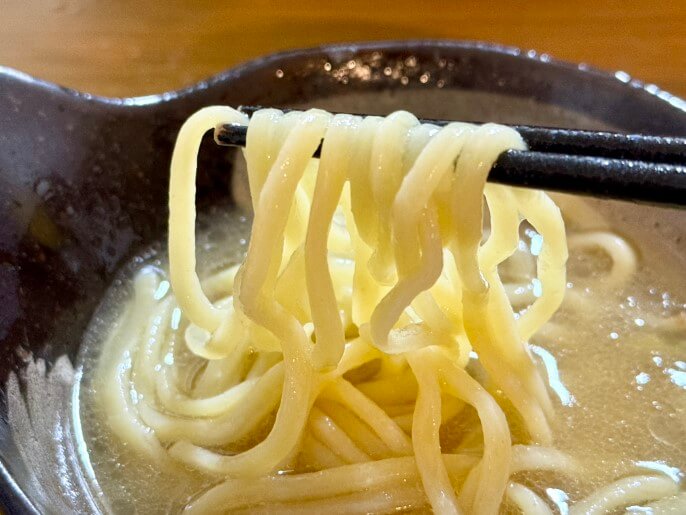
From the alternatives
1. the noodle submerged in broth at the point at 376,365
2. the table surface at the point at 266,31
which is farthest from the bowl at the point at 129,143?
the table surface at the point at 266,31

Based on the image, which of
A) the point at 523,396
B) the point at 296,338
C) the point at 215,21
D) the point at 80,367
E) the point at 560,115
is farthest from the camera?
the point at 215,21

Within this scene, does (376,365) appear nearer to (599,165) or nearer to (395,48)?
(599,165)

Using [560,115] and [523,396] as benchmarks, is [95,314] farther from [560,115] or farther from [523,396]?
[560,115]

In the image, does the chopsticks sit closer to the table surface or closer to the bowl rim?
the bowl rim

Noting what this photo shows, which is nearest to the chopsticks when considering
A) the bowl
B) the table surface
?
the bowl

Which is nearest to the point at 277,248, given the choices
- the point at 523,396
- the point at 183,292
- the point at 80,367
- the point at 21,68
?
the point at 183,292

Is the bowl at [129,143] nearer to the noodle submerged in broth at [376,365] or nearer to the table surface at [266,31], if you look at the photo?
the noodle submerged in broth at [376,365]

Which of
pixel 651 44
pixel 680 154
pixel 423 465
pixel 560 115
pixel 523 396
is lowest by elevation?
pixel 423 465

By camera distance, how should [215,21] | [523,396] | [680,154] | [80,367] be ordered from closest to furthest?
[680,154] < [523,396] < [80,367] < [215,21]
